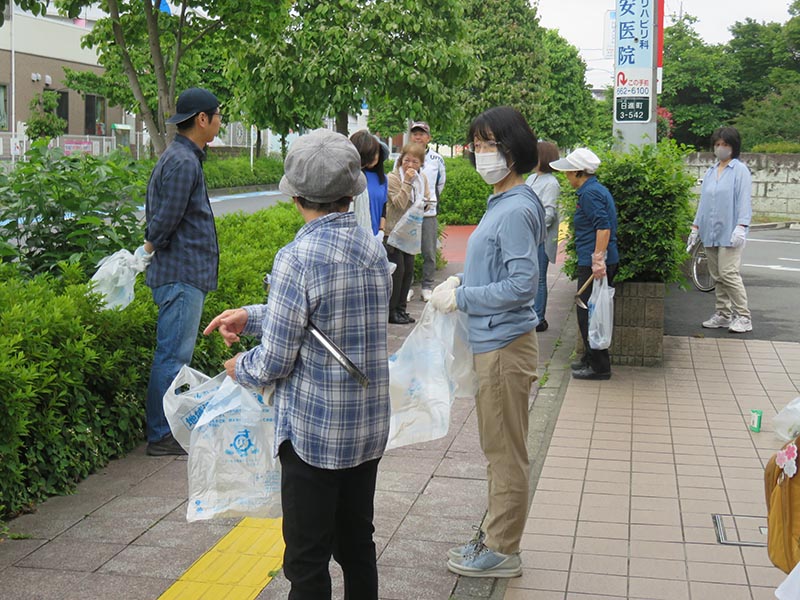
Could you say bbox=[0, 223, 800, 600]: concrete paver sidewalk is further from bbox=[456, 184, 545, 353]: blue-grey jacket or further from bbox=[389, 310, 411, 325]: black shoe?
bbox=[389, 310, 411, 325]: black shoe

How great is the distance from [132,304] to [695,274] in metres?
8.86

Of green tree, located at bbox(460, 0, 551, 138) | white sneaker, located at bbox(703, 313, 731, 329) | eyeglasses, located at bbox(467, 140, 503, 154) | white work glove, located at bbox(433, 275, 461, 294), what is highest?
green tree, located at bbox(460, 0, 551, 138)

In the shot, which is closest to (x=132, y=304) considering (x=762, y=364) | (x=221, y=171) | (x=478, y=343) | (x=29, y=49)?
(x=478, y=343)

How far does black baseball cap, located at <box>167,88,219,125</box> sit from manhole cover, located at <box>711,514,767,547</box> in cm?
346

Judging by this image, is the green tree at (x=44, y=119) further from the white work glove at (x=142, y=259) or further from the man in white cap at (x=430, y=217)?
the white work glove at (x=142, y=259)

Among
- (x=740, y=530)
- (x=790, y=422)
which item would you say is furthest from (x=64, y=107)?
(x=790, y=422)

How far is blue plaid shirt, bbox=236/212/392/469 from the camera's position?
285 centimetres

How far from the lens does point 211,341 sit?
6496 millimetres

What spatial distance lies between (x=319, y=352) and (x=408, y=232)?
680 cm

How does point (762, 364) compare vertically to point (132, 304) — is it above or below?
below

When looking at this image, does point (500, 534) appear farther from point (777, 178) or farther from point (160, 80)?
point (777, 178)

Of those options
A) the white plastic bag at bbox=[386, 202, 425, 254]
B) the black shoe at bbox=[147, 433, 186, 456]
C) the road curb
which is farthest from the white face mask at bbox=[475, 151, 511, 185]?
the road curb

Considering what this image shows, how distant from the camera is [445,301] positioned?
3.88 meters

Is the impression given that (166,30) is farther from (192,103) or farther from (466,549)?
(466,549)
